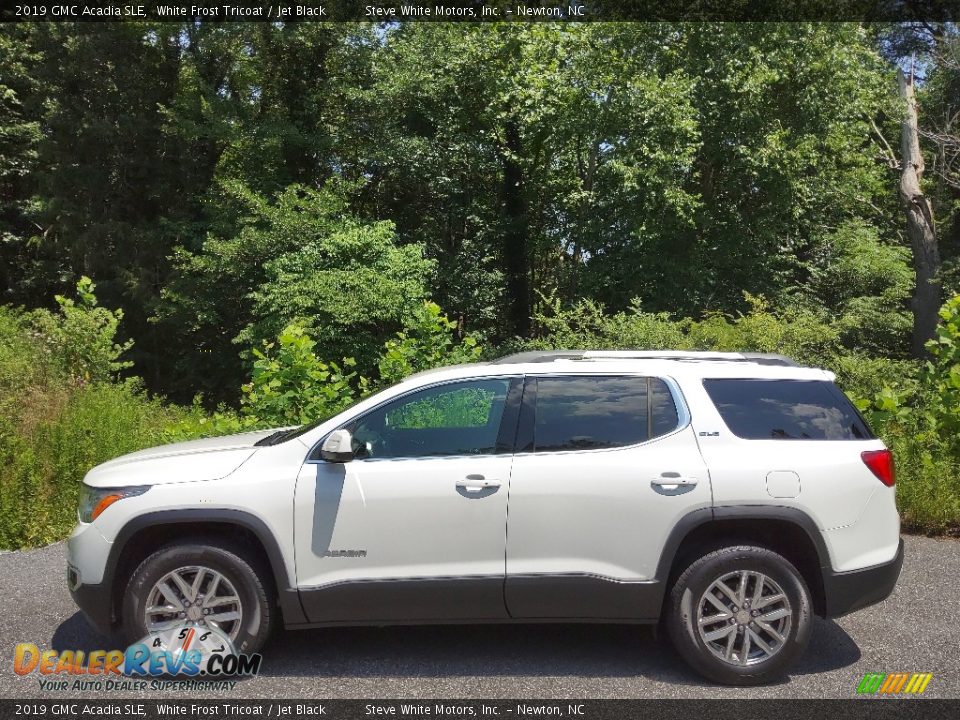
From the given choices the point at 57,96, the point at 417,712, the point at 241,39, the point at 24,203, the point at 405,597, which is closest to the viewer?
the point at 417,712

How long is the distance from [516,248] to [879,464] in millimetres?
23012

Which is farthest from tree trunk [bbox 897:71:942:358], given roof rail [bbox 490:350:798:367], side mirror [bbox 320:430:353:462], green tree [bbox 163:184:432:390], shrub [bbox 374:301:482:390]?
side mirror [bbox 320:430:353:462]

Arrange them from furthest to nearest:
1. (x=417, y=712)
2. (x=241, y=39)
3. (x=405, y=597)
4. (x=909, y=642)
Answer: (x=241, y=39) < (x=909, y=642) < (x=405, y=597) < (x=417, y=712)

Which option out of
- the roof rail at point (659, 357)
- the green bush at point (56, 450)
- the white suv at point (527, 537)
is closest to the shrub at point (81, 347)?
the green bush at point (56, 450)

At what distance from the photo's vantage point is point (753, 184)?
22.5m

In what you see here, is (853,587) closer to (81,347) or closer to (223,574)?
(223,574)

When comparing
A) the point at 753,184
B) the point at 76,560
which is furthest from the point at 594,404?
the point at 753,184

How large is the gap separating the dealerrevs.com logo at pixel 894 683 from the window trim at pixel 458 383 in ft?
7.50

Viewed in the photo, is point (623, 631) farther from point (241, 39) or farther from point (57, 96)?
point (57, 96)

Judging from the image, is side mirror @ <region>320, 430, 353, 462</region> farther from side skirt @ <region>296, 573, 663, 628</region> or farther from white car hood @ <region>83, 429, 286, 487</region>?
side skirt @ <region>296, 573, 663, 628</region>

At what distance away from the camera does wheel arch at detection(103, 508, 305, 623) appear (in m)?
4.83

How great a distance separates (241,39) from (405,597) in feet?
74.9

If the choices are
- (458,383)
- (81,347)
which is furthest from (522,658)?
(81,347)

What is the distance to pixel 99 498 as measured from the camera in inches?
197
